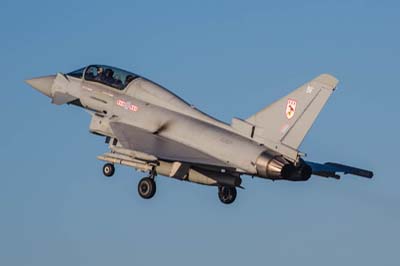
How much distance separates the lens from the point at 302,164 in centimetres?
4719

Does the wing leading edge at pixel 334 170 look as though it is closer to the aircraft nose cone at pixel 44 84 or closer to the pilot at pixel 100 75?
the pilot at pixel 100 75

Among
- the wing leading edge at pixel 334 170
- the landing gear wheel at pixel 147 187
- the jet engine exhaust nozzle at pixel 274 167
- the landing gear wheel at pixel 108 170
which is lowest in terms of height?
the landing gear wheel at pixel 147 187

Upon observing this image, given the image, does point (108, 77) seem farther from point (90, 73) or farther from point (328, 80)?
point (328, 80)

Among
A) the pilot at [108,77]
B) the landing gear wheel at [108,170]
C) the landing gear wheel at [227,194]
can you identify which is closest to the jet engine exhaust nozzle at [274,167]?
the landing gear wheel at [227,194]

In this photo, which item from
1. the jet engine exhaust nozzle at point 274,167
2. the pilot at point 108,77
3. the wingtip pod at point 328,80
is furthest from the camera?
the pilot at point 108,77

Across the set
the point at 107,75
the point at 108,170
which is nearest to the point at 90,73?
the point at 107,75

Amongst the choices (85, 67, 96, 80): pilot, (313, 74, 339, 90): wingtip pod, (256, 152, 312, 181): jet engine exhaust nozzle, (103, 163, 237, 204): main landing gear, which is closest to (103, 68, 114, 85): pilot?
(85, 67, 96, 80): pilot

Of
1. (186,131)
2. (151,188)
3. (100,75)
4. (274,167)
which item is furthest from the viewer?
(100,75)

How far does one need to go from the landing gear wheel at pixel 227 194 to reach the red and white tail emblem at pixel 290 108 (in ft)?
14.5

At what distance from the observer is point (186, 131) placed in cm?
4897

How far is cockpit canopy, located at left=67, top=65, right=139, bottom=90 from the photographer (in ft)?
171

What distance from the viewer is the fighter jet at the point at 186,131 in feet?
154

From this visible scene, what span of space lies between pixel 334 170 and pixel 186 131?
595 centimetres

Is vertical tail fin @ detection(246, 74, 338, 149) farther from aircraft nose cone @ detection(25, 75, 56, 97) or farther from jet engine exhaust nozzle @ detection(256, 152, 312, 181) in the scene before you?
aircraft nose cone @ detection(25, 75, 56, 97)
